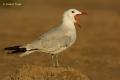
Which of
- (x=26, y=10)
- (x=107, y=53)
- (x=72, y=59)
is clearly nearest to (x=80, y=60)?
(x=72, y=59)

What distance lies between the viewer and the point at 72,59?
75.2 ft

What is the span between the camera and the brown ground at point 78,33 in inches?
838

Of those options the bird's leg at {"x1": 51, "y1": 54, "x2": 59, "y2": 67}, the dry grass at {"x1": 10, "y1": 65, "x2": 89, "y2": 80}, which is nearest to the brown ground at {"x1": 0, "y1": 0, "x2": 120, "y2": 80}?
the bird's leg at {"x1": 51, "y1": 54, "x2": 59, "y2": 67}

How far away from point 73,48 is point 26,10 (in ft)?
45.8

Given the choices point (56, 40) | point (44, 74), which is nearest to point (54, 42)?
point (56, 40)

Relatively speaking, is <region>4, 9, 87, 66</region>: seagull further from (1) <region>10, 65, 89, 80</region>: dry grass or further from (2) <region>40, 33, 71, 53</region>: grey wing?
(1) <region>10, 65, 89, 80</region>: dry grass

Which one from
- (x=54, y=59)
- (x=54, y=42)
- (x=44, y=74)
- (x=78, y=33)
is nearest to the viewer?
(x=44, y=74)

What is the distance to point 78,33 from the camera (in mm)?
30000

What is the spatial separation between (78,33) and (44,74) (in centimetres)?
1764

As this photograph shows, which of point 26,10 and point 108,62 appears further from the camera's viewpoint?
point 26,10

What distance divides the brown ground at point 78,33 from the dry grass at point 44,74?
13.2 feet

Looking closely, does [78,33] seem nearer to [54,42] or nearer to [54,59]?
[54,59]

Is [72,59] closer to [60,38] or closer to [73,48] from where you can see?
[73,48]

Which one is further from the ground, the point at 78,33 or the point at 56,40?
the point at 56,40
